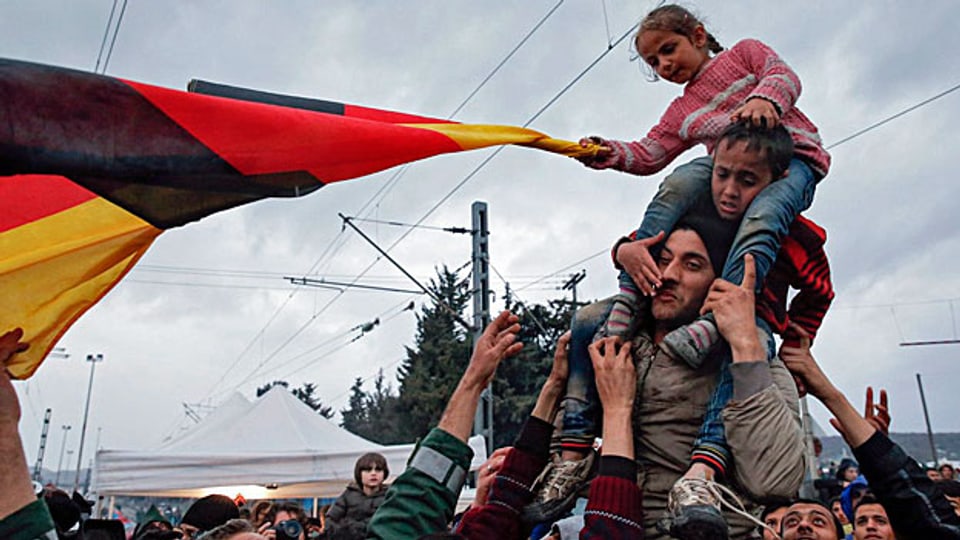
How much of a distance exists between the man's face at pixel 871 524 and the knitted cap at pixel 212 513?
3917 millimetres

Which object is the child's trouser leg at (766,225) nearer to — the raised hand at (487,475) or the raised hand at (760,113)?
the raised hand at (760,113)

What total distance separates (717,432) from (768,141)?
0.88 m

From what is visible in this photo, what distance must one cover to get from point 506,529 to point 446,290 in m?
30.3

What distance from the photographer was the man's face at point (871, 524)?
4.06 m

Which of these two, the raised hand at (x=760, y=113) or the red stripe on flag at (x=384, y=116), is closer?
the raised hand at (x=760, y=113)

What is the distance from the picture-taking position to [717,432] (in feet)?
6.60

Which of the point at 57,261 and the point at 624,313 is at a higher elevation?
the point at 57,261

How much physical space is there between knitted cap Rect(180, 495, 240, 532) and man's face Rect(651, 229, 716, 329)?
13.1ft

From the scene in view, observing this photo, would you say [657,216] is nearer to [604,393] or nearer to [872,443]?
[604,393]

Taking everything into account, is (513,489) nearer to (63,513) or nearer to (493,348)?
(493,348)

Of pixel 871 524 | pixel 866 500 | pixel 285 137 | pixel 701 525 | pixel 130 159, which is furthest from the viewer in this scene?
pixel 866 500

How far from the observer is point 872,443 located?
7.92ft

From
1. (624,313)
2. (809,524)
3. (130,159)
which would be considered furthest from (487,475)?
(130,159)

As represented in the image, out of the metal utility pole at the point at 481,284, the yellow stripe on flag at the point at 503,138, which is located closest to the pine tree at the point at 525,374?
the metal utility pole at the point at 481,284
